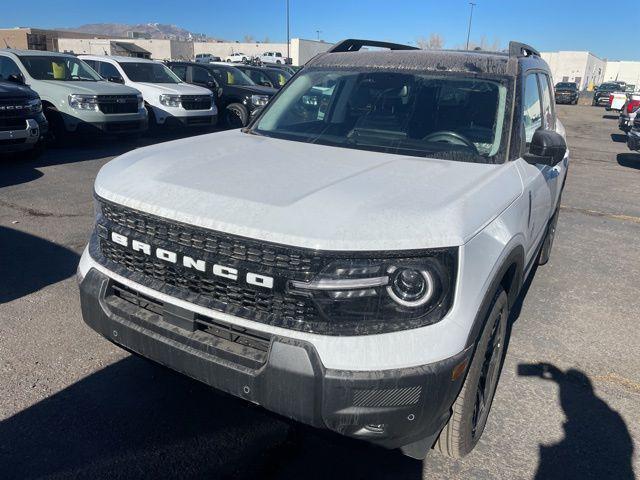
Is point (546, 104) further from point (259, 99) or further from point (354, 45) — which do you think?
point (259, 99)

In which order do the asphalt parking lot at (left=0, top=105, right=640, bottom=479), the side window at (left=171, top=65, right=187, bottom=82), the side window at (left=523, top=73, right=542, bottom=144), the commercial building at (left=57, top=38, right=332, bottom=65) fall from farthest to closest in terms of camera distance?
the commercial building at (left=57, top=38, right=332, bottom=65) → the side window at (left=171, top=65, right=187, bottom=82) → the side window at (left=523, top=73, right=542, bottom=144) → the asphalt parking lot at (left=0, top=105, right=640, bottom=479)

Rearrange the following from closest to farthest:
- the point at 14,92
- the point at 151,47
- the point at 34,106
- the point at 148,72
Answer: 1. the point at 14,92
2. the point at 34,106
3. the point at 148,72
4. the point at 151,47

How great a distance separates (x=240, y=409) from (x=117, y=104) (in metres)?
9.16

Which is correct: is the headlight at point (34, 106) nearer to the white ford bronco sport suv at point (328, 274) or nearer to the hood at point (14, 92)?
the hood at point (14, 92)

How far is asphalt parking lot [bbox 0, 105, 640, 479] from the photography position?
2.55m

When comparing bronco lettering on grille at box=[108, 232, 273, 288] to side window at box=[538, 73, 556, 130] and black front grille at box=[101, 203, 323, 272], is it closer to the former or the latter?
black front grille at box=[101, 203, 323, 272]

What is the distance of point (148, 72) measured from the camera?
1323 centimetres

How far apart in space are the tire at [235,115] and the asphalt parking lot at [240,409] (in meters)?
9.63

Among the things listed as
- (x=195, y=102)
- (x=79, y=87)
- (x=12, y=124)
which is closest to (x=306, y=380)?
(x=12, y=124)

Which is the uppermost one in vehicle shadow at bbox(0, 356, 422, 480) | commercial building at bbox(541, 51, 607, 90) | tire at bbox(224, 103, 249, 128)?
vehicle shadow at bbox(0, 356, 422, 480)

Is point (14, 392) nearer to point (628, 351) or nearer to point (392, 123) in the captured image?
point (392, 123)

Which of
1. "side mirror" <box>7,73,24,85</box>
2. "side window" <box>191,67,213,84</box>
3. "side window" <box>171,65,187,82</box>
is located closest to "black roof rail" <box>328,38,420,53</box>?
"side mirror" <box>7,73,24,85</box>

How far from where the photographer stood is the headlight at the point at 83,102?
10.1m

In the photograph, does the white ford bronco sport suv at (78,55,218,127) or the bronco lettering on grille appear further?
the white ford bronco sport suv at (78,55,218,127)
